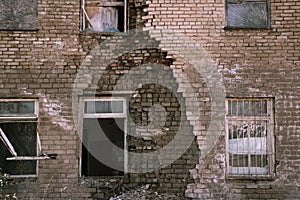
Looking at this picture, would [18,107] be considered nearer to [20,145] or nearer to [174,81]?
[20,145]

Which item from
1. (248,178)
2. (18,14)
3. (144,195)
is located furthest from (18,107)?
(248,178)

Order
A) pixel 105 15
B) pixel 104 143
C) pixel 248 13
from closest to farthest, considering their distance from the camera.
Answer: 1. pixel 248 13
2. pixel 105 15
3. pixel 104 143

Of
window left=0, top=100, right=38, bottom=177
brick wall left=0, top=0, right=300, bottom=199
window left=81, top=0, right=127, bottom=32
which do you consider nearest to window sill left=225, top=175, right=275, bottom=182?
brick wall left=0, top=0, right=300, bottom=199

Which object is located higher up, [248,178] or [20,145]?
[20,145]

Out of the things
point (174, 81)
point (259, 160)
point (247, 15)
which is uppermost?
point (247, 15)

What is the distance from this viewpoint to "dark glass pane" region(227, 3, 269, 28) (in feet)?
29.5

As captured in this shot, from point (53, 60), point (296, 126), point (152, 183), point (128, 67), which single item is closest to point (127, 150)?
point (152, 183)

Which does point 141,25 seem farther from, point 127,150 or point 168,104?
point 127,150

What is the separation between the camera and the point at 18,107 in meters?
8.75

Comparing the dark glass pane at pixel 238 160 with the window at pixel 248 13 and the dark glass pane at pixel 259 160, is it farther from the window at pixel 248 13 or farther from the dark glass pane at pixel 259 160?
the window at pixel 248 13

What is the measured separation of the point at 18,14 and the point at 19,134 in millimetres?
2312

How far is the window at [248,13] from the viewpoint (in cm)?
897

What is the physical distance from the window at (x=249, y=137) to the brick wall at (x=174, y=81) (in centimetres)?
16

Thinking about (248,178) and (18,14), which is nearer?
(248,178)
